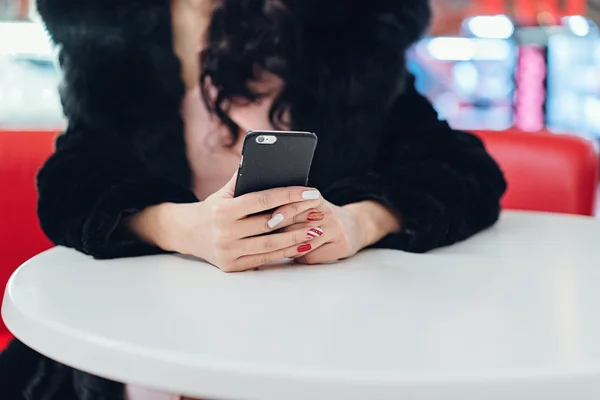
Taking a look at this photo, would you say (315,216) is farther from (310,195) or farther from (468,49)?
(468,49)

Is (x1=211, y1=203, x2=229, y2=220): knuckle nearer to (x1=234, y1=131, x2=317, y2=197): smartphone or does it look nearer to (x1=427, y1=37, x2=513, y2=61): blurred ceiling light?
(x1=234, y1=131, x2=317, y2=197): smartphone

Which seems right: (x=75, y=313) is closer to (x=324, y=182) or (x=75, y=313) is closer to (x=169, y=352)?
(x=169, y=352)

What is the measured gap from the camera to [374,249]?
83cm

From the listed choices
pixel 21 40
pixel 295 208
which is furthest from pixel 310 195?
pixel 21 40

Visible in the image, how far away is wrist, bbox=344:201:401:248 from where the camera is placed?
802 millimetres

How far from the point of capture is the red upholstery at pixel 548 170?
1240 millimetres

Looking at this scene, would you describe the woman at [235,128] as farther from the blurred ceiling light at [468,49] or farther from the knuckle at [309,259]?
the blurred ceiling light at [468,49]

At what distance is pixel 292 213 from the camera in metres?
0.69

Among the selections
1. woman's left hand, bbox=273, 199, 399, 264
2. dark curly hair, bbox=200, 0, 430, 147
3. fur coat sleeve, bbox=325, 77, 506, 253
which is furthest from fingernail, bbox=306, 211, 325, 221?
dark curly hair, bbox=200, 0, 430, 147

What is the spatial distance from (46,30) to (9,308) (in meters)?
0.52

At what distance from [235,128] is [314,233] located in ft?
1.25

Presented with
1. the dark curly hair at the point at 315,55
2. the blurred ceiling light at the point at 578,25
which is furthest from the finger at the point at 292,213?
the blurred ceiling light at the point at 578,25

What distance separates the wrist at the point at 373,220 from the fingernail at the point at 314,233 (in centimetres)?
9

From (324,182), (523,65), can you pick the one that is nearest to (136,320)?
(324,182)
